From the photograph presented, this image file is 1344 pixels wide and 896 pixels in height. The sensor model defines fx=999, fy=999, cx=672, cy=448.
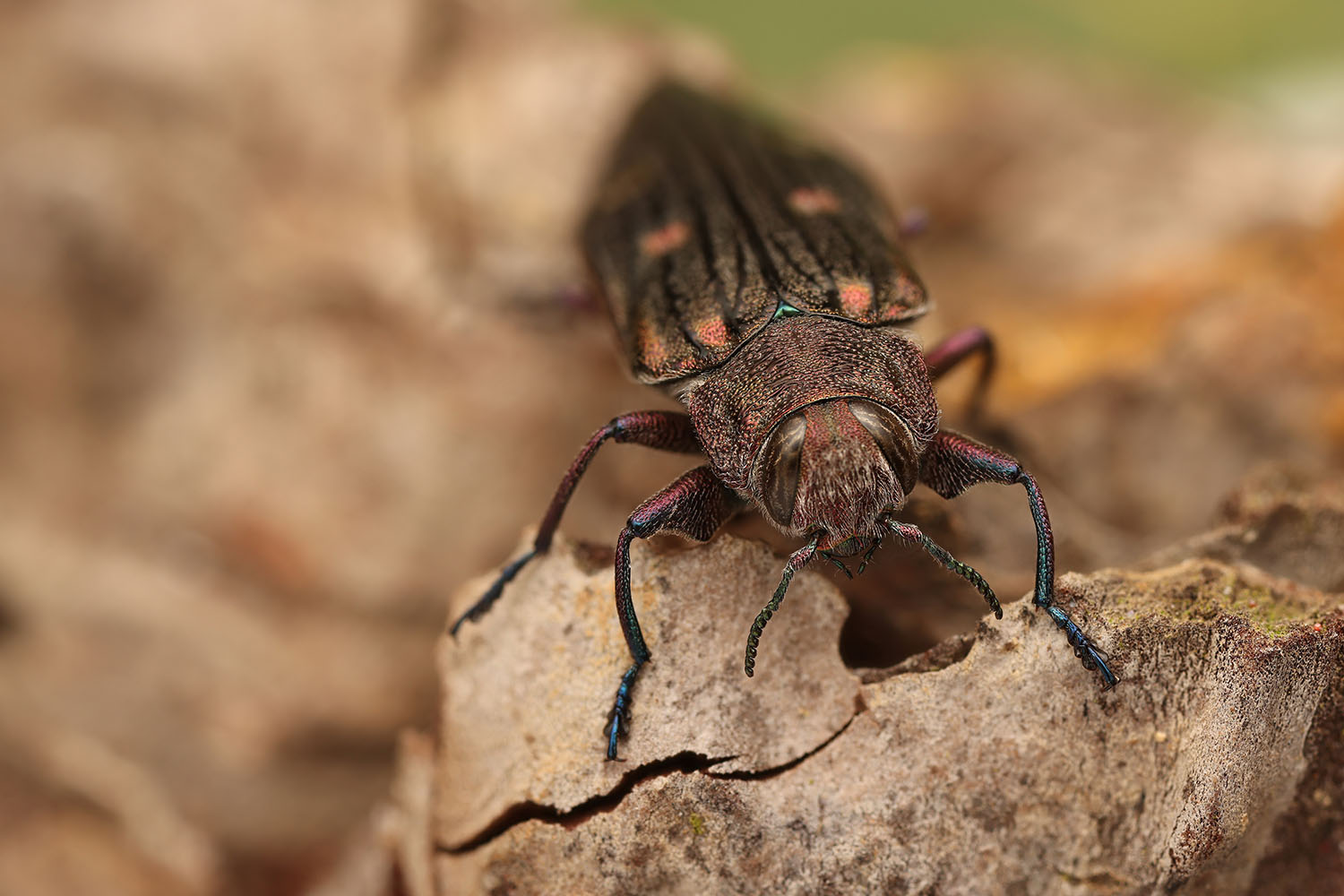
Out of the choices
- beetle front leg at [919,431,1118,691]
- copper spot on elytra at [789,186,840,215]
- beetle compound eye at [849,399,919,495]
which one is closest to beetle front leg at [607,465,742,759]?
beetle compound eye at [849,399,919,495]

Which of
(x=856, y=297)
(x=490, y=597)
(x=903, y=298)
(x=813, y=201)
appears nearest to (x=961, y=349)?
(x=903, y=298)

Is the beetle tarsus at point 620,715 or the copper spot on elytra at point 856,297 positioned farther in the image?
the copper spot on elytra at point 856,297

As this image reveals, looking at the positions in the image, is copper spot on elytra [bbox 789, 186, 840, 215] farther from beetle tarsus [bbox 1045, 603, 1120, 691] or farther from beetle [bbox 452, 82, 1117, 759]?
beetle tarsus [bbox 1045, 603, 1120, 691]

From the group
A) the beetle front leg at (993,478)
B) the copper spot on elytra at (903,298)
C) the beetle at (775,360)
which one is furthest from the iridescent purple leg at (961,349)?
the beetle front leg at (993,478)

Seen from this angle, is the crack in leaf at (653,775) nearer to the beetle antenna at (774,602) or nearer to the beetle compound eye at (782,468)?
the beetle antenna at (774,602)

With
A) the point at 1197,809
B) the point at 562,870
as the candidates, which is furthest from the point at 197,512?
the point at 1197,809

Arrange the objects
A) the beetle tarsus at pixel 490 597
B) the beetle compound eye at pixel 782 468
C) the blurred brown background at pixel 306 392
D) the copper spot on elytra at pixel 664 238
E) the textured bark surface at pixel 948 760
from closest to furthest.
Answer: the textured bark surface at pixel 948 760 → the beetle compound eye at pixel 782 468 → the beetle tarsus at pixel 490 597 → the copper spot on elytra at pixel 664 238 → the blurred brown background at pixel 306 392

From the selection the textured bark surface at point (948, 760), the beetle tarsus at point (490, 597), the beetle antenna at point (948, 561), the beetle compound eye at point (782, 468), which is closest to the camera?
the textured bark surface at point (948, 760)

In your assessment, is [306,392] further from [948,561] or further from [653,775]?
[948,561]
